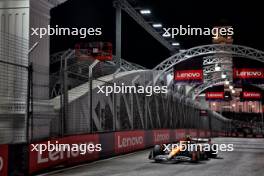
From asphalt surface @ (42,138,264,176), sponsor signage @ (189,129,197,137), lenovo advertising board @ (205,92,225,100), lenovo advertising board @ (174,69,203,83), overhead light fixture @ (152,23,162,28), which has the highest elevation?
overhead light fixture @ (152,23,162,28)

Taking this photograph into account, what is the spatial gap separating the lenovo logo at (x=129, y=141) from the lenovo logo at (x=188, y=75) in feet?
30.7

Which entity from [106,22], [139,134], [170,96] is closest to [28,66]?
[139,134]

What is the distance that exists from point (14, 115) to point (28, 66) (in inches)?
61.8

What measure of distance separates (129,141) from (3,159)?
33.6 feet

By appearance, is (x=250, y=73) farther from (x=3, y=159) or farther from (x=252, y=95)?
(x=3, y=159)

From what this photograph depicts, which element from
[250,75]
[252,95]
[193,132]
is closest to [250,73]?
[250,75]

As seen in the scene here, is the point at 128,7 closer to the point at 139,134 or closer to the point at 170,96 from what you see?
the point at 170,96

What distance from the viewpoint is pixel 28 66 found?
1177 centimetres

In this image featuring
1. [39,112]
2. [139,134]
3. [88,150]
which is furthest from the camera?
[139,134]

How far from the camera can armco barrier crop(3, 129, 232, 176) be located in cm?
1071

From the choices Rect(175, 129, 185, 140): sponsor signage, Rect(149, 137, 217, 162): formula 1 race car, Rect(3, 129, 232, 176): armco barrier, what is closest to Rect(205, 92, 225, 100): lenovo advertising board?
Rect(175, 129, 185, 140): sponsor signage

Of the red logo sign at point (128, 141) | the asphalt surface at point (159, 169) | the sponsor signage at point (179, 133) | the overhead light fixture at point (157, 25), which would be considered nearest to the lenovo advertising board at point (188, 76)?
the sponsor signage at point (179, 133)

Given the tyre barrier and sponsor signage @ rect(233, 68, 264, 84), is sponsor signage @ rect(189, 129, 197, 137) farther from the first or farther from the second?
the tyre barrier

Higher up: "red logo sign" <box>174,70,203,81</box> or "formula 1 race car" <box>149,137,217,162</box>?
"red logo sign" <box>174,70,203,81</box>
